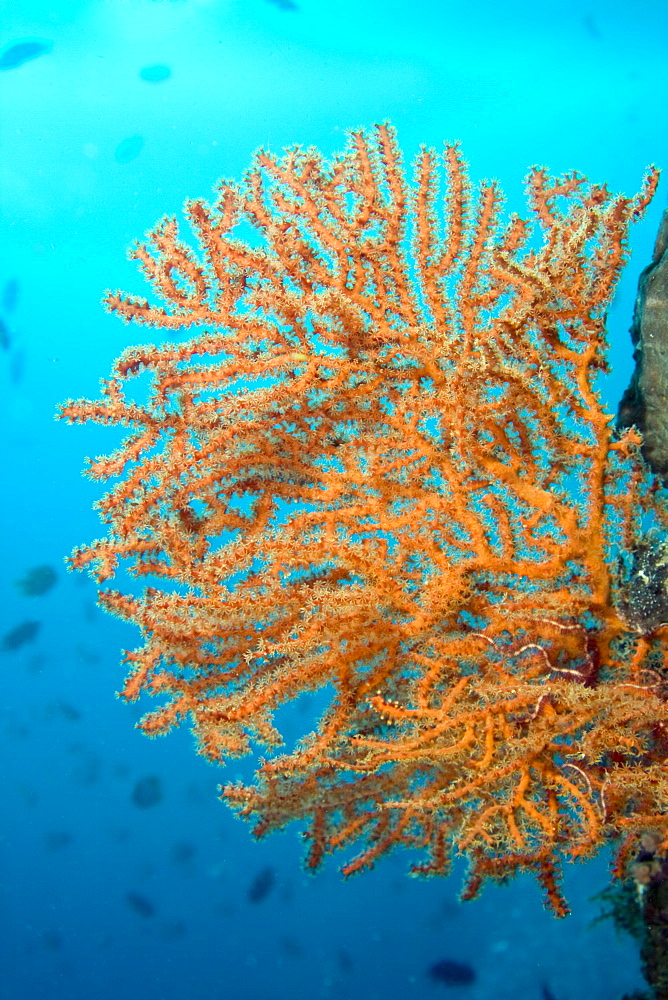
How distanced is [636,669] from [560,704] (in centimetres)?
36

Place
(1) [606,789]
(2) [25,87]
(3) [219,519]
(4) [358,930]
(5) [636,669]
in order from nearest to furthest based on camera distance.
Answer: (1) [606,789] < (5) [636,669] < (3) [219,519] < (2) [25,87] < (4) [358,930]

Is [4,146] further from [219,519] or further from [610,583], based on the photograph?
[610,583]

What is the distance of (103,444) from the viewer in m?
13.9

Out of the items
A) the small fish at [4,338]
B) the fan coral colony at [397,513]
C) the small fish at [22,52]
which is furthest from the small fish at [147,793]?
the small fish at [22,52]

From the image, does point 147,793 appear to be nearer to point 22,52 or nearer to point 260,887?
point 260,887

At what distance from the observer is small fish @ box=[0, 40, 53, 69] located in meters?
11.4

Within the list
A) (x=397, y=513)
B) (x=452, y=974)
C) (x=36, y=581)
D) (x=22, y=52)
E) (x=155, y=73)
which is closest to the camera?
(x=397, y=513)

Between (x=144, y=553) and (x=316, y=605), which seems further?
(x=144, y=553)

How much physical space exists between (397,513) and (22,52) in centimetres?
1363

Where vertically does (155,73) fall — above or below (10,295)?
above

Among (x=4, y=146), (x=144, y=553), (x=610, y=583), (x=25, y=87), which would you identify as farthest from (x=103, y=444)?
(x=610, y=583)

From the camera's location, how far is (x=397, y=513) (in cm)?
280

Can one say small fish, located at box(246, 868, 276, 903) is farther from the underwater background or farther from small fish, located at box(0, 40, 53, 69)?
small fish, located at box(0, 40, 53, 69)

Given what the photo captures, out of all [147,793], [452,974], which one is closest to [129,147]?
[147,793]
